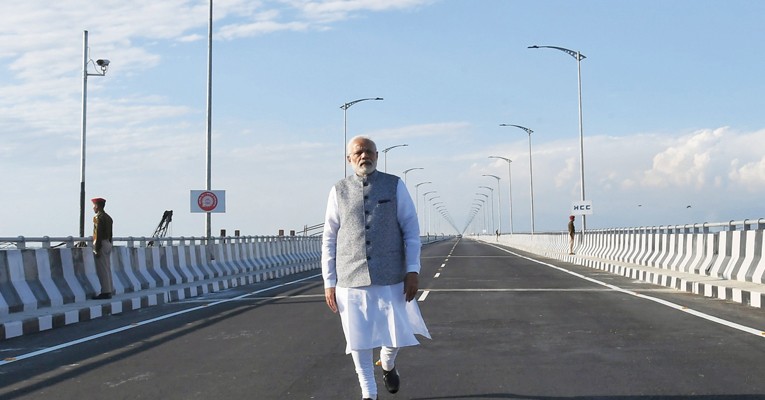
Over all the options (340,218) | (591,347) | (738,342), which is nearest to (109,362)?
(340,218)

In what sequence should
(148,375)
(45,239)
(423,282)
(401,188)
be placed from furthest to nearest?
(423,282) → (45,239) → (148,375) → (401,188)

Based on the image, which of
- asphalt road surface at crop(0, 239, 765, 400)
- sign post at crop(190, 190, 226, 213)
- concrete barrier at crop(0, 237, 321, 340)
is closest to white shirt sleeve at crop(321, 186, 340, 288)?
asphalt road surface at crop(0, 239, 765, 400)

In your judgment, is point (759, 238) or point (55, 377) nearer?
point (55, 377)

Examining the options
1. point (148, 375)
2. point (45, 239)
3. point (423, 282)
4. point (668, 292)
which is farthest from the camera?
point (423, 282)

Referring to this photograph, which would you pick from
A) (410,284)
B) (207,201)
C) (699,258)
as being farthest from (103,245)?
(699,258)

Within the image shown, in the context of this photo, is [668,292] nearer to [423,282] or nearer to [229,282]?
[423,282]

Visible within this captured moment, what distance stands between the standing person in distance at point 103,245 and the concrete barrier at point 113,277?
25 centimetres

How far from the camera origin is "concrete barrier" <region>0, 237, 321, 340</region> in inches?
473

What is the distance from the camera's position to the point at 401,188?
5.29m

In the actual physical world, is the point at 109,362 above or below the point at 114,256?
below

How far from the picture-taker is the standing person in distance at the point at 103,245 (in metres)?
14.0

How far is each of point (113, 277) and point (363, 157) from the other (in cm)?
1152

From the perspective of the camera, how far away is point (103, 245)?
1420cm

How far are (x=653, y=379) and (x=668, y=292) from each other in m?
9.68
